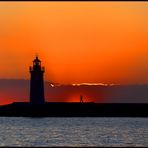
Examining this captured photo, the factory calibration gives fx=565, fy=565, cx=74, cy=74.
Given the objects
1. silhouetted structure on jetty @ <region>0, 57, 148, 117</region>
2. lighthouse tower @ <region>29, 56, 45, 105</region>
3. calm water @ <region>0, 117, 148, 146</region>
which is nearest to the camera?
calm water @ <region>0, 117, 148, 146</region>

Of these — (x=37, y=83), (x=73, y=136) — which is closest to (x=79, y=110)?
(x=37, y=83)

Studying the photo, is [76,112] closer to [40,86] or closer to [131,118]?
[131,118]

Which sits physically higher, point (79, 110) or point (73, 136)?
point (79, 110)

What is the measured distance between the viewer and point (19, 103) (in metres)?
49.8

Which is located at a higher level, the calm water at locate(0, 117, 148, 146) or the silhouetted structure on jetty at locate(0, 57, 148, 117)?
the silhouetted structure on jetty at locate(0, 57, 148, 117)

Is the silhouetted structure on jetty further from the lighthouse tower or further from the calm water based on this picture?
the lighthouse tower

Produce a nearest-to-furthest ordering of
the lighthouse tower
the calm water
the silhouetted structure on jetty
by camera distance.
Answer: the calm water
the lighthouse tower
the silhouetted structure on jetty

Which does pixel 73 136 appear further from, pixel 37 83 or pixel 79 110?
pixel 79 110

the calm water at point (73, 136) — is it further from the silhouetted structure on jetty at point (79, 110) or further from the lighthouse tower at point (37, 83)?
the lighthouse tower at point (37, 83)

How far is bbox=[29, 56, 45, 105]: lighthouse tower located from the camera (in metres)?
37.1

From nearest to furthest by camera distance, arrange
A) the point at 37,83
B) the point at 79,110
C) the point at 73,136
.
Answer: the point at 73,136, the point at 37,83, the point at 79,110

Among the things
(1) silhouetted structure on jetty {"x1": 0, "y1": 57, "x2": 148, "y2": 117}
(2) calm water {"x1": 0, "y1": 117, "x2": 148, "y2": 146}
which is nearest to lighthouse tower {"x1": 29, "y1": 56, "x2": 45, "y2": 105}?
(2) calm water {"x1": 0, "y1": 117, "x2": 148, "y2": 146}

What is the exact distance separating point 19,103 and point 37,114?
14.6 ft

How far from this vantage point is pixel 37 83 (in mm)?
37750
